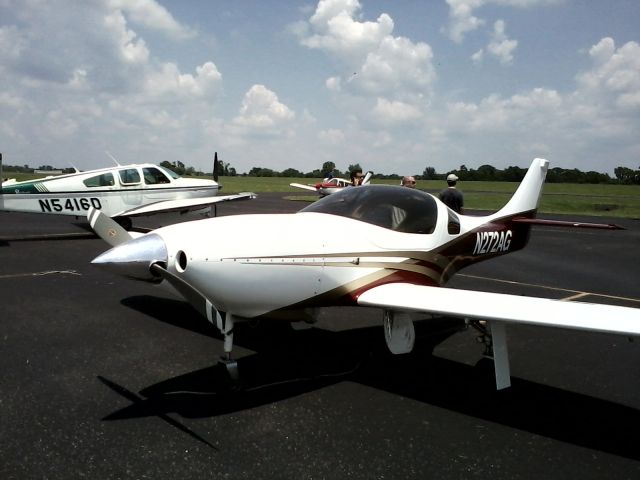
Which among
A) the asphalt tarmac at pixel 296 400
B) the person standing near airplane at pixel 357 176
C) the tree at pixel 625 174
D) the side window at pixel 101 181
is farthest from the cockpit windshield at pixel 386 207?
the tree at pixel 625 174

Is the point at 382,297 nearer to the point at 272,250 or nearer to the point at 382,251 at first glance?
the point at 382,251

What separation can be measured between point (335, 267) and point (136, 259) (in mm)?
1835

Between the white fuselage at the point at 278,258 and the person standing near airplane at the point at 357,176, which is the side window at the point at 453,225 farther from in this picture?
the person standing near airplane at the point at 357,176

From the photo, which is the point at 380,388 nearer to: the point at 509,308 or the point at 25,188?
the point at 509,308

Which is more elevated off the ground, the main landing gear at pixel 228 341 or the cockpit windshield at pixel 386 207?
the cockpit windshield at pixel 386 207

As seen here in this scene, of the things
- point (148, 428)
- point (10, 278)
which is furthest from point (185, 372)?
point (10, 278)

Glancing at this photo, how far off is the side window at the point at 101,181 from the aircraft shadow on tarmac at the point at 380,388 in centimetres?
1085

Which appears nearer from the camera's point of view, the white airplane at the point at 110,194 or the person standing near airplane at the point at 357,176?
the person standing near airplane at the point at 357,176

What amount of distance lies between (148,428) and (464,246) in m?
4.53

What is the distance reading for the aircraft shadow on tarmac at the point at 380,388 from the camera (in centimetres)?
401

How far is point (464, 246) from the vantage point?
648cm

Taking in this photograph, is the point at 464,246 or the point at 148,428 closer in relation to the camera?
the point at 148,428

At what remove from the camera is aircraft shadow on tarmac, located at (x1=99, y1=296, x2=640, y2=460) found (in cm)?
401

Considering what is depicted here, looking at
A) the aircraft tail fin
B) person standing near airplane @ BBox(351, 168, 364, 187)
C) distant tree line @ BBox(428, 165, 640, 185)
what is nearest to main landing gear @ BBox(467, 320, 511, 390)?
the aircraft tail fin
